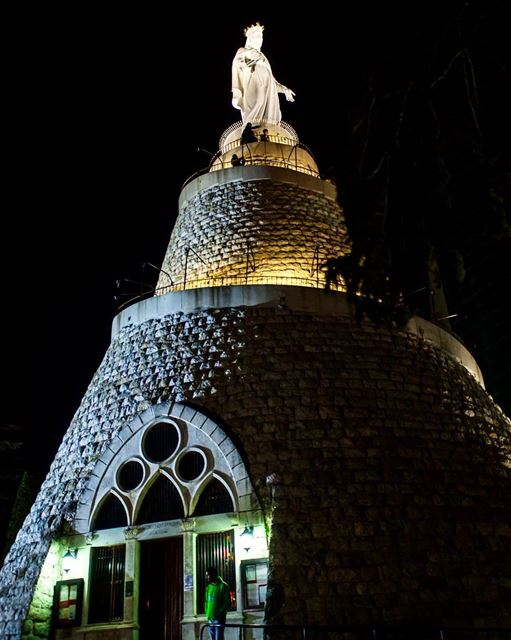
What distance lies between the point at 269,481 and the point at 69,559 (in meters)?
4.15

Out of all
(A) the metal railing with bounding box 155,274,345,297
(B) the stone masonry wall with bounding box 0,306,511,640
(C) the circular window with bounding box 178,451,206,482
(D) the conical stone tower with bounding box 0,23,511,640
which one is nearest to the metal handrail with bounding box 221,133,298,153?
(A) the metal railing with bounding box 155,274,345,297

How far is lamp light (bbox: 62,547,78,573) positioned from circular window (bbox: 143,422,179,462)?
215 centimetres

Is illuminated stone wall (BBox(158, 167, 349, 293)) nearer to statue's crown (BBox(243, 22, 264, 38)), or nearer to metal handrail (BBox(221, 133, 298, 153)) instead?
metal handrail (BBox(221, 133, 298, 153))

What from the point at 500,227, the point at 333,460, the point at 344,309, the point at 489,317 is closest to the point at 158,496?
the point at 333,460

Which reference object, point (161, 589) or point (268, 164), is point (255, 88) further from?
point (161, 589)

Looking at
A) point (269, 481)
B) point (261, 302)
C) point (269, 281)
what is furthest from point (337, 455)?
point (269, 281)

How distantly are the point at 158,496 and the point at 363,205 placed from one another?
6628 mm

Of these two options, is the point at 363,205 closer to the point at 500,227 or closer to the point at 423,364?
the point at 500,227

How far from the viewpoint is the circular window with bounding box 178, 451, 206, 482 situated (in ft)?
37.7

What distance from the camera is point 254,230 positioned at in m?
15.7

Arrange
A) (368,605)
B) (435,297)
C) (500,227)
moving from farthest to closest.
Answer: (435,297) → (368,605) → (500,227)

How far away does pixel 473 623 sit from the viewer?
373 inches

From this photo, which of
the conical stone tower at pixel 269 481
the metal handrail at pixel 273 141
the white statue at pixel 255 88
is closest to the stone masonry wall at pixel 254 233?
the conical stone tower at pixel 269 481

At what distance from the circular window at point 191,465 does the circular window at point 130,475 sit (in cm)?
83
